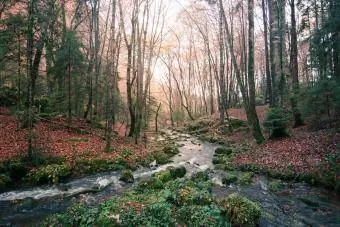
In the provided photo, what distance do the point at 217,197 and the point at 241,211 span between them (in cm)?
211

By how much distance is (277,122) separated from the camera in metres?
14.9

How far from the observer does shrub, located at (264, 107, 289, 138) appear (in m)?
14.5

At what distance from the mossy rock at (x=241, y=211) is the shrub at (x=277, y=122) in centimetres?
783

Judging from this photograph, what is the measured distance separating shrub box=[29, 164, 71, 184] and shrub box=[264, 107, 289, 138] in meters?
9.58

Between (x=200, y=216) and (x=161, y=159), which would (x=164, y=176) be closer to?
(x=200, y=216)

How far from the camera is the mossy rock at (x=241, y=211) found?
7.16 metres

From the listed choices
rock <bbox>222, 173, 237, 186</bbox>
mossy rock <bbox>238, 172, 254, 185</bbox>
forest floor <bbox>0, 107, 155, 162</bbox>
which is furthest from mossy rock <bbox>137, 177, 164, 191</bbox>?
forest floor <bbox>0, 107, 155, 162</bbox>

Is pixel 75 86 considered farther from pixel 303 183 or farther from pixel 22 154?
pixel 303 183

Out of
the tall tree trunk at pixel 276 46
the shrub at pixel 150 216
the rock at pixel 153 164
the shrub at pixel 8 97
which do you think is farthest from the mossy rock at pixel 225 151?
the shrub at pixel 8 97

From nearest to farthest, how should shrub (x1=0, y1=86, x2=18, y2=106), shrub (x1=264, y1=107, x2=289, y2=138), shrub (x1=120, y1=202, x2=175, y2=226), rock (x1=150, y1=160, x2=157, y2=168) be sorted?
shrub (x1=120, y1=202, x2=175, y2=226), shrub (x1=264, y1=107, x2=289, y2=138), rock (x1=150, y1=160, x2=157, y2=168), shrub (x1=0, y1=86, x2=18, y2=106)

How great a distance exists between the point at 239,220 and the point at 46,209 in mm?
5893

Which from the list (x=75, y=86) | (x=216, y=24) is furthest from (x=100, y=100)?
(x=216, y=24)

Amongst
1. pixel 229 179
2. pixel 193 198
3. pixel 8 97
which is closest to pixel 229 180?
pixel 229 179

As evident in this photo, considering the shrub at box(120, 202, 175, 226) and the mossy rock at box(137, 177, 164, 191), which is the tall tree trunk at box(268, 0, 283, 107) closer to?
the mossy rock at box(137, 177, 164, 191)
